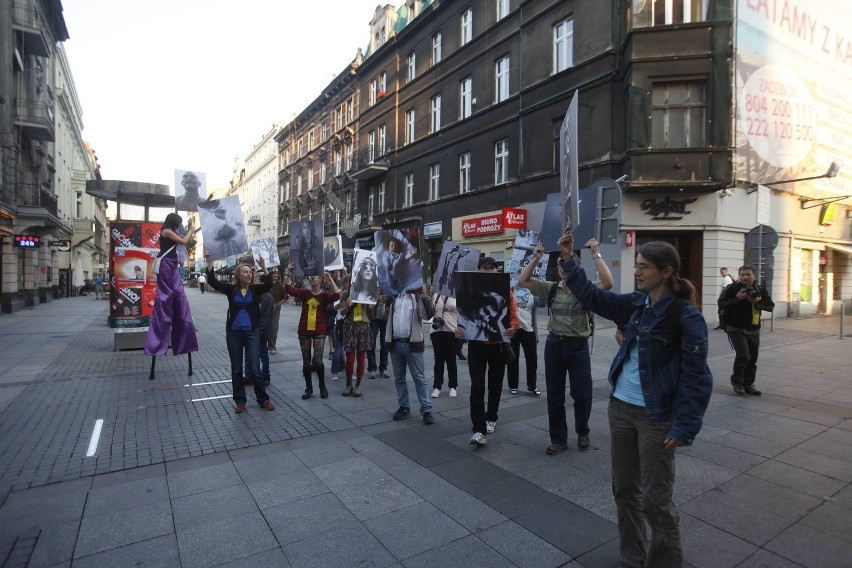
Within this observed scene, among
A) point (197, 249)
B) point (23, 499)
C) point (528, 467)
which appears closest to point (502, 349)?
point (528, 467)

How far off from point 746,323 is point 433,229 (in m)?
19.9

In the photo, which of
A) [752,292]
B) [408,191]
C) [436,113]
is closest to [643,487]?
[752,292]

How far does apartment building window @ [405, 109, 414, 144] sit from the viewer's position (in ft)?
96.5

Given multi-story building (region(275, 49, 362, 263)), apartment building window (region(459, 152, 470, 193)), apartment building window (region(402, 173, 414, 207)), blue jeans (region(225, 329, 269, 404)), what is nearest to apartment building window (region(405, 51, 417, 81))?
apartment building window (region(402, 173, 414, 207))

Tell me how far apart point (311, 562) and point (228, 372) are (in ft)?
21.7

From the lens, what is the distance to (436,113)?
27203 millimetres

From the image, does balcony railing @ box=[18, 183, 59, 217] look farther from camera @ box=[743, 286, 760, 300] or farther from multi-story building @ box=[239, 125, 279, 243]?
multi-story building @ box=[239, 125, 279, 243]

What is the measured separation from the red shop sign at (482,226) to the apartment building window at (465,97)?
18.2 ft

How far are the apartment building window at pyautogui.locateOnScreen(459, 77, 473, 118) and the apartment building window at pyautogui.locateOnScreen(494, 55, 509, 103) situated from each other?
72.6 inches

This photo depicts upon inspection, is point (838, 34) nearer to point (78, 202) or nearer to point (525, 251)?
point (525, 251)

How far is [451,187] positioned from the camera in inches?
1003

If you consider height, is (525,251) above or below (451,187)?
below

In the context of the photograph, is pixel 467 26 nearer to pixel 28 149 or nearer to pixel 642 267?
pixel 28 149

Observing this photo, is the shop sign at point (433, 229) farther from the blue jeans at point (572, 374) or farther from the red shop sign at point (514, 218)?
the blue jeans at point (572, 374)
